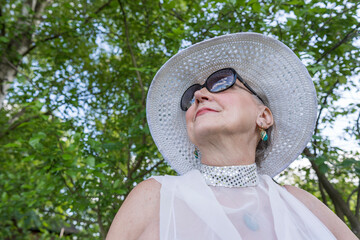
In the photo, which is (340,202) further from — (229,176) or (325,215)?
(229,176)

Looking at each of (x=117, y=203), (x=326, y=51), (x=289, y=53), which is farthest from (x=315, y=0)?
(x=117, y=203)

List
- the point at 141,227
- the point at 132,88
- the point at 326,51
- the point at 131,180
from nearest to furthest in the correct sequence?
1. the point at 141,227
2. the point at 326,51
3. the point at 131,180
4. the point at 132,88

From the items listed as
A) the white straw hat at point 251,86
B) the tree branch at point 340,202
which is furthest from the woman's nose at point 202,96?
the tree branch at point 340,202

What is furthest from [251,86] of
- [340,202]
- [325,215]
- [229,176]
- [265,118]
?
[340,202]

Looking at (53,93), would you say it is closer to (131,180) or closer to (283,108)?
(131,180)

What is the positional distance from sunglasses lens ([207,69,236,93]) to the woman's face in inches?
1.1

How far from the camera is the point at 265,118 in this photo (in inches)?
65.2

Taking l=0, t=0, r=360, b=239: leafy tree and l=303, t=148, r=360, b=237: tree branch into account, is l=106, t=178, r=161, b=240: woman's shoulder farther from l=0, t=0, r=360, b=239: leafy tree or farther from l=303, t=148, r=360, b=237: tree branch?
l=303, t=148, r=360, b=237: tree branch

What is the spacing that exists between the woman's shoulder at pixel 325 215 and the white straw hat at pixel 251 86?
24 centimetres

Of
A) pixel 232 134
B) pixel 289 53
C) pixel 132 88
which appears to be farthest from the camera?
pixel 132 88

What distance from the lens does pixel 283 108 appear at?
1.73 meters

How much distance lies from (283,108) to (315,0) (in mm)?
1497

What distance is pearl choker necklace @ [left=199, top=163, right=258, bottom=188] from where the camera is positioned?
55.3 inches

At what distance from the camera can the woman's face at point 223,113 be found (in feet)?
4.68
